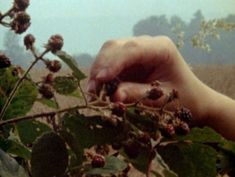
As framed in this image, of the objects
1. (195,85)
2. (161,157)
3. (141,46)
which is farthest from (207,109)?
(161,157)

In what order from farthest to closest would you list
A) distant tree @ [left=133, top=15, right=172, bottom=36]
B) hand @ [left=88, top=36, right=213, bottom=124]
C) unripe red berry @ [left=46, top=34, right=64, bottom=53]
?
distant tree @ [left=133, top=15, right=172, bottom=36] < hand @ [left=88, top=36, right=213, bottom=124] < unripe red berry @ [left=46, top=34, right=64, bottom=53]

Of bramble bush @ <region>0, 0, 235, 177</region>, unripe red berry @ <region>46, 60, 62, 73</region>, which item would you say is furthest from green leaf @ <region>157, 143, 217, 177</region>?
unripe red berry @ <region>46, 60, 62, 73</region>

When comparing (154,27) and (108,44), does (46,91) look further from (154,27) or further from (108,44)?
(154,27)

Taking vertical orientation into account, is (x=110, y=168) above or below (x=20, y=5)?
below

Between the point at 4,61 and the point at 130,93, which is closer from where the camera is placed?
the point at 4,61

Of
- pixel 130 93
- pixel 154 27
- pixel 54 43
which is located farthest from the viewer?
pixel 154 27

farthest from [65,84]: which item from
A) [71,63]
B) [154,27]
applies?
[154,27]

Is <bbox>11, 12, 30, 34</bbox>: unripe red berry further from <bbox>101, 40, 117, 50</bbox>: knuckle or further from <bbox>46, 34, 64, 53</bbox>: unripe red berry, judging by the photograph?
<bbox>101, 40, 117, 50</bbox>: knuckle
